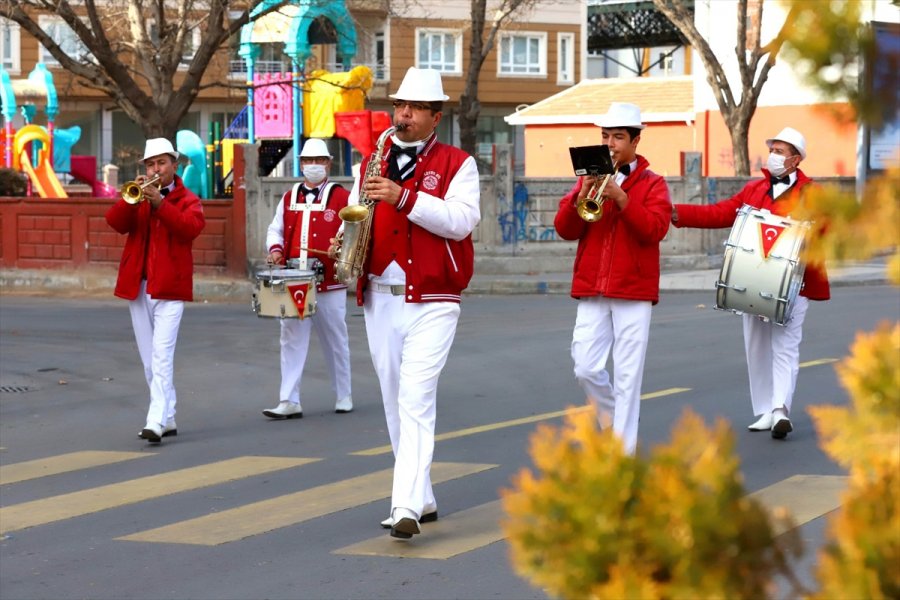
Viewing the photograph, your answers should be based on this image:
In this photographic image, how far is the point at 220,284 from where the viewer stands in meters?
24.9

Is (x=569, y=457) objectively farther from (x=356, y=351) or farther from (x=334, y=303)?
(x=356, y=351)

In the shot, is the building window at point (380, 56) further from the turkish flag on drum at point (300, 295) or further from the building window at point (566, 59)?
the turkish flag on drum at point (300, 295)

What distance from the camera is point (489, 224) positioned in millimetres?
28453

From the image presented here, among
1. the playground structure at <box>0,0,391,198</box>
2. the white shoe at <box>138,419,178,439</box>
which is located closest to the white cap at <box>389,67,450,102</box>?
the white shoe at <box>138,419,178,439</box>

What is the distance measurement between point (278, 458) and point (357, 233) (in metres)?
2.95

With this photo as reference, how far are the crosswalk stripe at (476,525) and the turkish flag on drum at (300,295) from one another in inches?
147

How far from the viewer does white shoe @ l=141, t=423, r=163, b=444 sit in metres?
10.6

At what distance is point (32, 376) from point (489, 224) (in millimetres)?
14567

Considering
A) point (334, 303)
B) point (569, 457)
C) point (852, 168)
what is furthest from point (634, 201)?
point (852, 168)

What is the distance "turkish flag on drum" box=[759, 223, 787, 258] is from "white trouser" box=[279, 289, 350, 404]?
3.55 m

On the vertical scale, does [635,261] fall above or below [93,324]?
above

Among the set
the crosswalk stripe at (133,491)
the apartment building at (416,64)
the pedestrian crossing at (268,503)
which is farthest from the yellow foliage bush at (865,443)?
the apartment building at (416,64)

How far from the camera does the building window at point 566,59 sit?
6575 centimetres

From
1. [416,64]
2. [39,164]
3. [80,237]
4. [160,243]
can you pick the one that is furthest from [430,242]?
[416,64]
